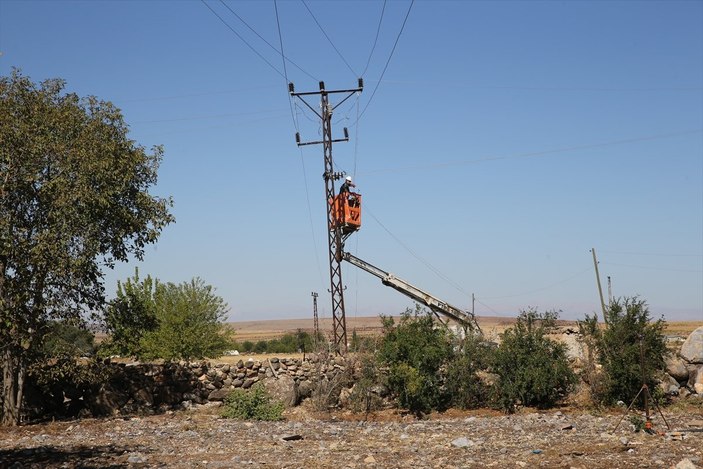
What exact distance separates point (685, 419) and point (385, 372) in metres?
9.89

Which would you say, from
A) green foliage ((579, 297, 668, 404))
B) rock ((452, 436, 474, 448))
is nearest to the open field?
green foliage ((579, 297, 668, 404))

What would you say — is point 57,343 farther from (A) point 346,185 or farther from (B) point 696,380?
(B) point 696,380

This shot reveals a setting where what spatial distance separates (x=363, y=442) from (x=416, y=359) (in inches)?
278

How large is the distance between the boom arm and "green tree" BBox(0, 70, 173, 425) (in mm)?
13318

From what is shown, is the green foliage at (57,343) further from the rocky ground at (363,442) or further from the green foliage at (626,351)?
the green foliage at (626,351)

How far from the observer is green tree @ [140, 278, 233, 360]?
3744 centimetres

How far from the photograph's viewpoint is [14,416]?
20797mm

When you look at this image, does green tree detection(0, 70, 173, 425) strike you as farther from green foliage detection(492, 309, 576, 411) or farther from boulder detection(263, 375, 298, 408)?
green foliage detection(492, 309, 576, 411)

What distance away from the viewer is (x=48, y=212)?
2045 centimetres

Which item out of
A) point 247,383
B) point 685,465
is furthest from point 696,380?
point 247,383

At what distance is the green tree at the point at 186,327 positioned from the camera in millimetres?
37438

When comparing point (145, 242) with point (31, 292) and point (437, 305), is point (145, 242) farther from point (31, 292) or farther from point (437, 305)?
point (437, 305)

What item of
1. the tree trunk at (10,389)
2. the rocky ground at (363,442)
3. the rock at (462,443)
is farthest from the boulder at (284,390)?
the rock at (462,443)

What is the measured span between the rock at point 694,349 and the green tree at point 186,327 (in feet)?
78.5
